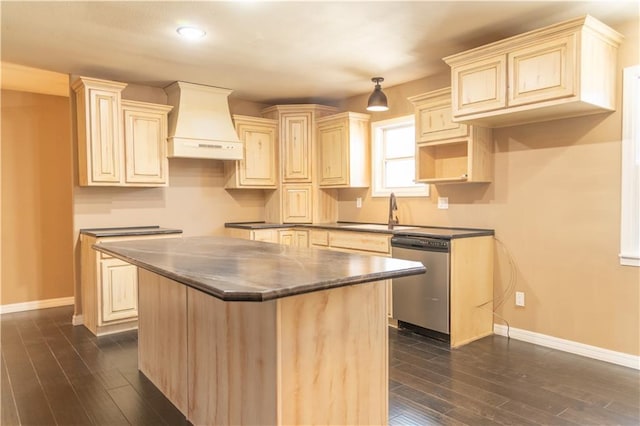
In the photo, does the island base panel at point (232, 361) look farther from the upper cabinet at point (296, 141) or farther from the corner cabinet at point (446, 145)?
the upper cabinet at point (296, 141)

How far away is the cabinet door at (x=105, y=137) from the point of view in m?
4.07

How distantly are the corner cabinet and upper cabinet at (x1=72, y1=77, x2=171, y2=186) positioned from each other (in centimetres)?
266

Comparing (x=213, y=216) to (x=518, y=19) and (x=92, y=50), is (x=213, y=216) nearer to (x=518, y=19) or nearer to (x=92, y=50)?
(x=92, y=50)

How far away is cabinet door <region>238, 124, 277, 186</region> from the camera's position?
16.9 feet

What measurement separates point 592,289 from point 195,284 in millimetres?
3078

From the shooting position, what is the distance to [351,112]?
5.01 meters

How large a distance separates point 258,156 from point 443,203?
230 cm

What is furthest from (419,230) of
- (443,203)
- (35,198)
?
(35,198)

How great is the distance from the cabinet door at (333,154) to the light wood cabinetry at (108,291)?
7.07 ft

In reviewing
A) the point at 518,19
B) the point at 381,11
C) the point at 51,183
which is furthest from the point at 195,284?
the point at 51,183

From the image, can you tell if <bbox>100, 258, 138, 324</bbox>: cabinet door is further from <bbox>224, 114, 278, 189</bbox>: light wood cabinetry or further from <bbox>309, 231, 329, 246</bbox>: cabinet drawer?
<bbox>309, 231, 329, 246</bbox>: cabinet drawer

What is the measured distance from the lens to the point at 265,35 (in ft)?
10.8

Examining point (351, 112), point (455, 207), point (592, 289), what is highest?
point (351, 112)

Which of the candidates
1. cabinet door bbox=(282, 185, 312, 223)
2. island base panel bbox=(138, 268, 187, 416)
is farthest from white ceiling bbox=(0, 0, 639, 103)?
island base panel bbox=(138, 268, 187, 416)
